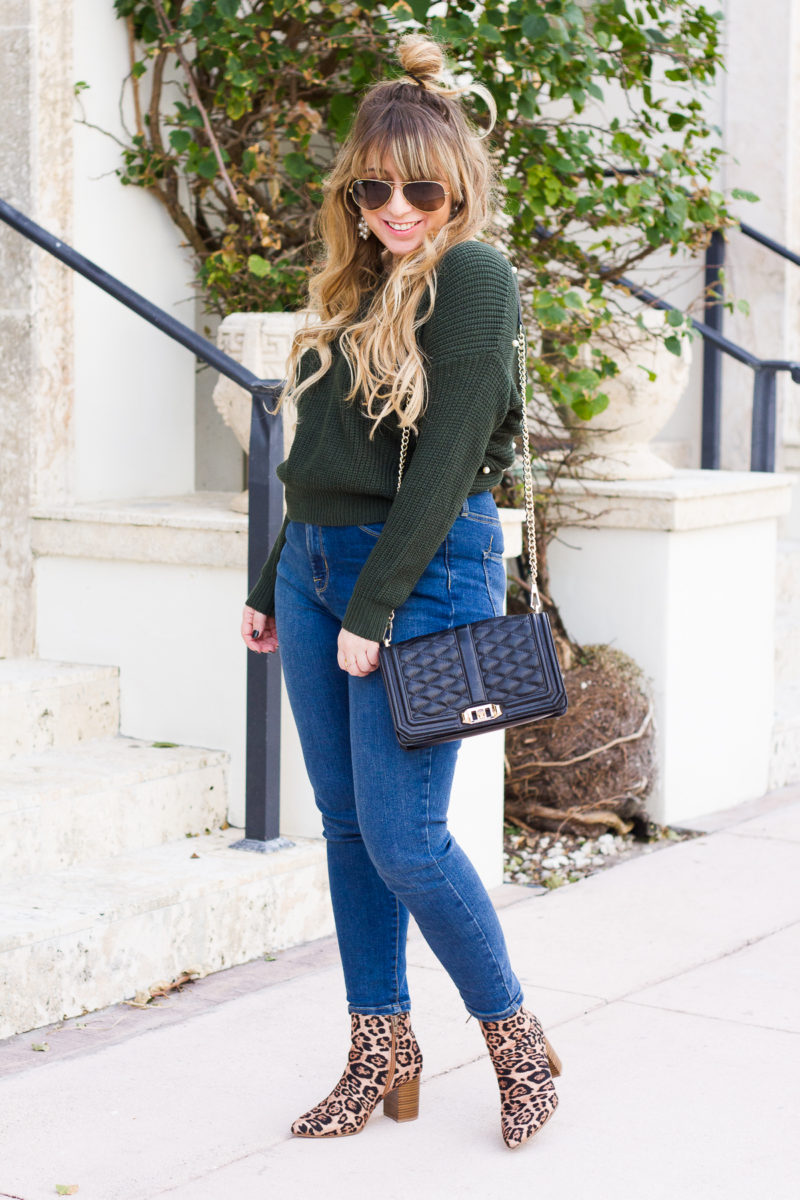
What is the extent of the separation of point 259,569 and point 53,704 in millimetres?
703

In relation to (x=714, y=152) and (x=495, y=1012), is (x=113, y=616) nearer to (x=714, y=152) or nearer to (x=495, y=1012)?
(x=495, y=1012)

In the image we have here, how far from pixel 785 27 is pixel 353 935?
584cm

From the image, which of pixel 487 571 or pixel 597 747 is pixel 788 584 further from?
pixel 487 571

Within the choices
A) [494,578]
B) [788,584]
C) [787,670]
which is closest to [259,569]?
[494,578]

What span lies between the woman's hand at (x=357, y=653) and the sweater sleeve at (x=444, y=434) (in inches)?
0.5

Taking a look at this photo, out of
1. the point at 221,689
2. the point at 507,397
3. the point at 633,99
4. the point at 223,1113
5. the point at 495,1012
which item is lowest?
A: the point at 223,1113

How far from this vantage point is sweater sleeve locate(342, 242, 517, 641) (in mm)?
2426

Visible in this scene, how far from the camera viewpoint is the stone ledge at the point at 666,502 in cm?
479

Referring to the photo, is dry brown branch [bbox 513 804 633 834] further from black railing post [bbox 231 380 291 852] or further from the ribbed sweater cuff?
the ribbed sweater cuff

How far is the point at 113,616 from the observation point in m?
4.33

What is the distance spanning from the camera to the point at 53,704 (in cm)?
414

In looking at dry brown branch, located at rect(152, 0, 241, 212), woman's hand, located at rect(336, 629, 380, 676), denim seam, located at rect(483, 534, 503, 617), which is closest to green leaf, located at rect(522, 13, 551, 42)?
dry brown branch, located at rect(152, 0, 241, 212)

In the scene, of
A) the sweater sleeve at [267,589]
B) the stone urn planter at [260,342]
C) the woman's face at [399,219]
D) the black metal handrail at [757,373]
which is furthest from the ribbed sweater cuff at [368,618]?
the black metal handrail at [757,373]

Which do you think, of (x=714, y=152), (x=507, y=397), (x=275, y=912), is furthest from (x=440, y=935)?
(x=714, y=152)
